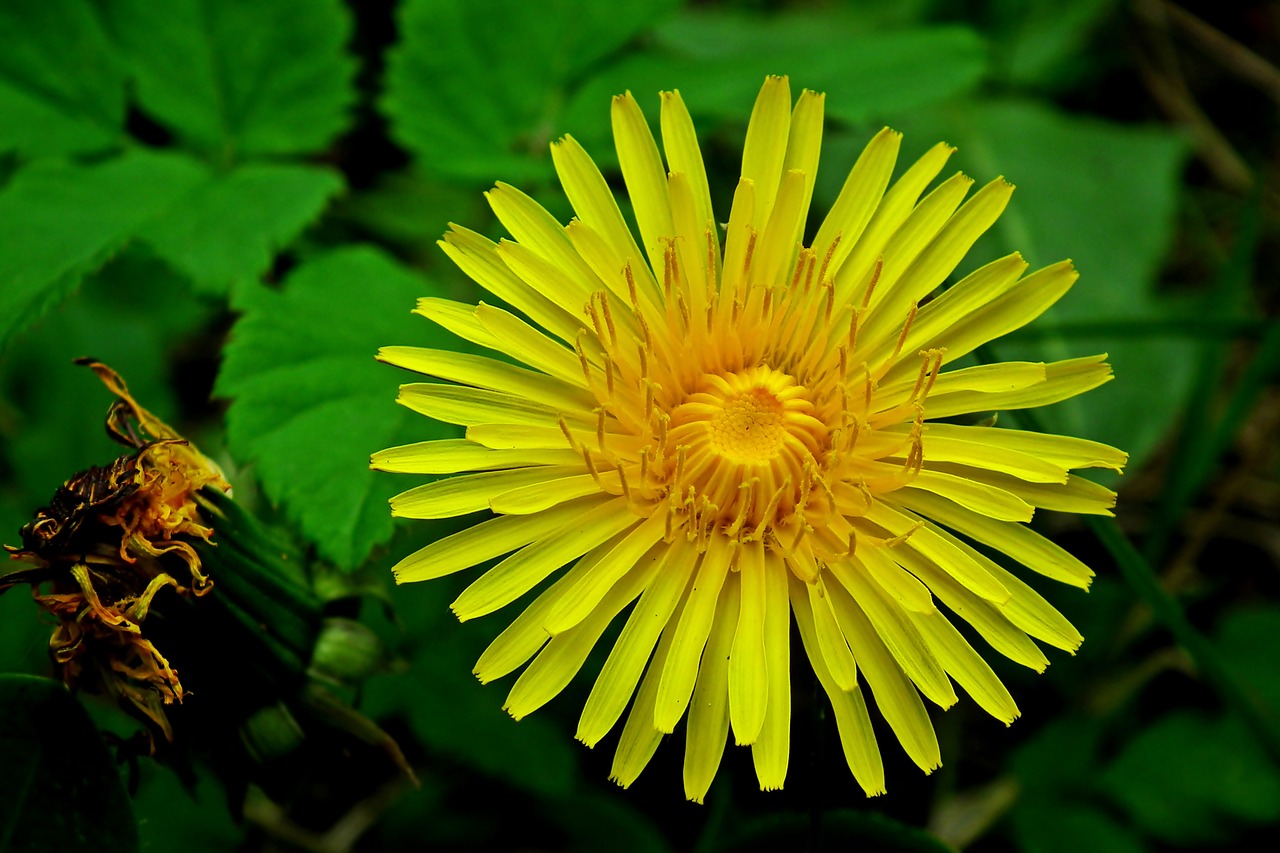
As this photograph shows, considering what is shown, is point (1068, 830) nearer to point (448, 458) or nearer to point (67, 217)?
point (448, 458)

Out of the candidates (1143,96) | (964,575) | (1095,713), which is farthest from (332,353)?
(1143,96)

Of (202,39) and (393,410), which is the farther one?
(202,39)

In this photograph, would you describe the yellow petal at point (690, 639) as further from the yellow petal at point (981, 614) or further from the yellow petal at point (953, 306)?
the yellow petal at point (953, 306)

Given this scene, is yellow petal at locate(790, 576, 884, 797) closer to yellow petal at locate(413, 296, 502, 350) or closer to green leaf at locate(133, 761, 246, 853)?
yellow petal at locate(413, 296, 502, 350)

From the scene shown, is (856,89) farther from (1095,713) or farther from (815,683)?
(1095,713)

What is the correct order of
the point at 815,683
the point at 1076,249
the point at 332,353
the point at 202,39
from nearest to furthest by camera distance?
the point at 815,683, the point at 332,353, the point at 202,39, the point at 1076,249

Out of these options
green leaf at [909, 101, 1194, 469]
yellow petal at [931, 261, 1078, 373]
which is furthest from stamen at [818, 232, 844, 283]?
green leaf at [909, 101, 1194, 469]

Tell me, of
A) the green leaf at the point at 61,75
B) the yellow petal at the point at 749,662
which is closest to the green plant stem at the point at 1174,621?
the yellow petal at the point at 749,662
